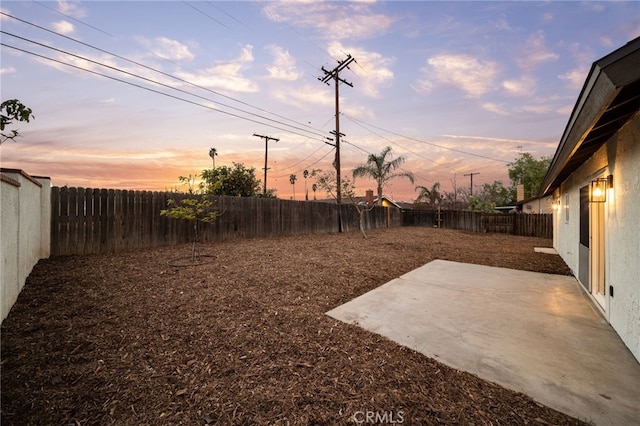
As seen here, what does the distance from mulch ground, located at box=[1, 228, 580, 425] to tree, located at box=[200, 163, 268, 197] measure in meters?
10.9

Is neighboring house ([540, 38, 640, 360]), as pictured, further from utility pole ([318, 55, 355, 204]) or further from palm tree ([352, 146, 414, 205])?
palm tree ([352, 146, 414, 205])

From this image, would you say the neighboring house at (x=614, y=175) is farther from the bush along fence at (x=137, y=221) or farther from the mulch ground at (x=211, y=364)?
the bush along fence at (x=137, y=221)

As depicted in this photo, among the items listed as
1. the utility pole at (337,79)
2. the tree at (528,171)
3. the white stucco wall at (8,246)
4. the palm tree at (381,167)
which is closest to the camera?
the white stucco wall at (8,246)

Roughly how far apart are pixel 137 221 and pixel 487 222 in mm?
18374

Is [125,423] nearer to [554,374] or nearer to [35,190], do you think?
[554,374]

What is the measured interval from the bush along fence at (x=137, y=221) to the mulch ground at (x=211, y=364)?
68.3 inches

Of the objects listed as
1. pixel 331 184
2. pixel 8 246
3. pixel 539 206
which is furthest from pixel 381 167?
pixel 8 246

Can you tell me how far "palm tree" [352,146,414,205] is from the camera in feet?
64.1

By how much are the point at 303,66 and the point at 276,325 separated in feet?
46.1

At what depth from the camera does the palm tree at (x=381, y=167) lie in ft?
64.1

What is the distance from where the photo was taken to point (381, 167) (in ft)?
64.3

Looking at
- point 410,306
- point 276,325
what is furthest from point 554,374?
point 276,325

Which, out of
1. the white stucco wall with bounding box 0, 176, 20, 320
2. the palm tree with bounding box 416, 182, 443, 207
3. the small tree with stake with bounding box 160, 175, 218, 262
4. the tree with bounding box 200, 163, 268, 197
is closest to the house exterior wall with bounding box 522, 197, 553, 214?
the palm tree with bounding box 416, 182, 443, 207

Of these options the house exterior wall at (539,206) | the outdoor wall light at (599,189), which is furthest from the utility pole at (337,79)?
the house exterior wall at (539,206)
